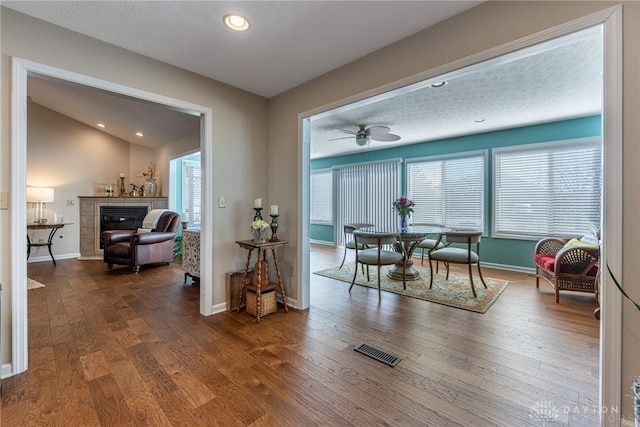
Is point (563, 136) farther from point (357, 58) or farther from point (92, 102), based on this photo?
point (92, 102)

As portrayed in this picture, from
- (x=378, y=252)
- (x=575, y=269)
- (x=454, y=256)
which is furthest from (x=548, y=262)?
(x=378, y=252)

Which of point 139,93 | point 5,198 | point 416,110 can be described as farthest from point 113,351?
point 416,110

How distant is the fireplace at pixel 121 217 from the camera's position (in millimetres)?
6004

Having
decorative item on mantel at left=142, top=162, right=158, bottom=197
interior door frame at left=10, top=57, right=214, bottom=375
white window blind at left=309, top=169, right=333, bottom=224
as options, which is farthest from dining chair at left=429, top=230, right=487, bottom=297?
decorative item on mantel at left=142, top=162, right=158, bottom=197

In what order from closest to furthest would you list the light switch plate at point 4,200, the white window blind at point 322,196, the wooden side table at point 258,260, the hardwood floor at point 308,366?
1. the hardwood floor at point 308,366
2. the light switch plate at point 4,200
3. the wooden side table at point 258,260
4. the white window blind at point 322,196

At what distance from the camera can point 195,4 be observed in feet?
5.79

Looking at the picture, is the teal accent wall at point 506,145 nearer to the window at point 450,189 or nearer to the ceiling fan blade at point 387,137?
the window at point 450,189

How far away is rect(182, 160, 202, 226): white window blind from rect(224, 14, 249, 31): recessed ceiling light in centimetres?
500

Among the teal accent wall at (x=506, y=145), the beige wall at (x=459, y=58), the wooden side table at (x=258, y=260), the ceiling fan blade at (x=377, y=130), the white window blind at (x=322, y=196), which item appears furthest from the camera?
the white window blind at (x=322, y=196)

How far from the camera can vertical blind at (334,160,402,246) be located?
6.23 metres

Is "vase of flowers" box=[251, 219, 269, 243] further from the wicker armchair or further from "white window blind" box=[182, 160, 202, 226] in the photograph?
"white window blind" box=[182, 160, 202, 226]

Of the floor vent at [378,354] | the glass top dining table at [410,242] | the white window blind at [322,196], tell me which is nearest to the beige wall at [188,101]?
the floor vent at [378,354]

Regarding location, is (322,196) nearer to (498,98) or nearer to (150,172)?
(150,172)

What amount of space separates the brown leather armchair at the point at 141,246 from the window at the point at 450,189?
16.5 feet
